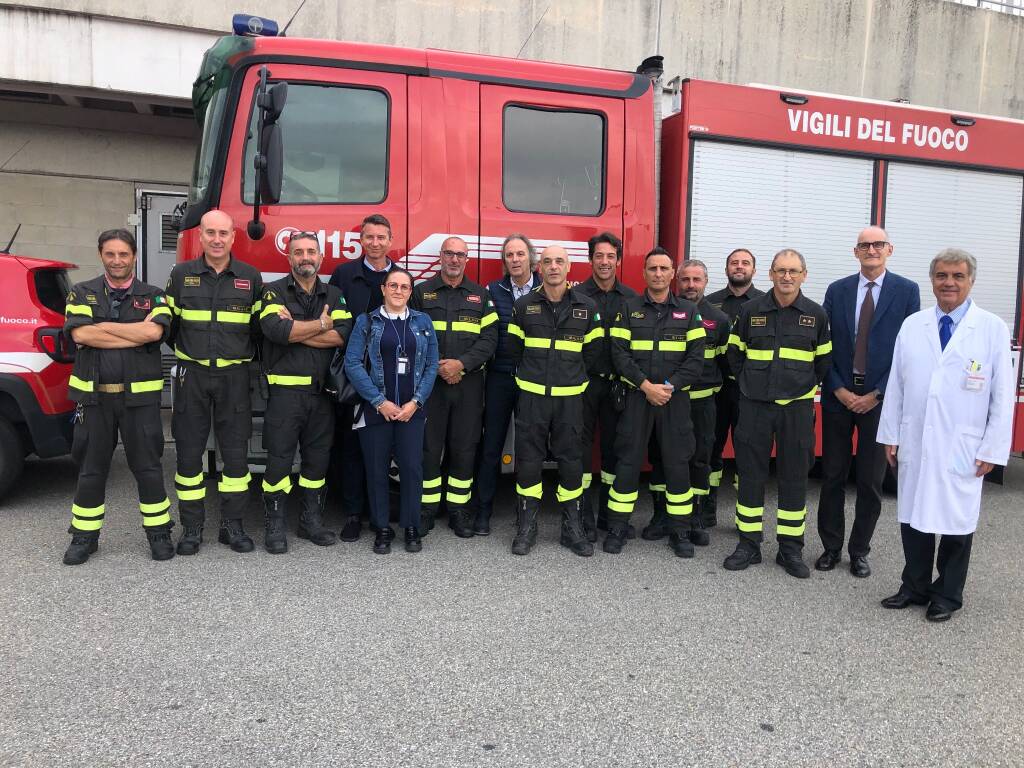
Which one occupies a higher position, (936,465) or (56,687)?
(936,465)

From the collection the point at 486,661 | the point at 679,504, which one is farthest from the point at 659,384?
the point at 486,661

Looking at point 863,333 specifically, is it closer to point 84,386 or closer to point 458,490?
point 458,490

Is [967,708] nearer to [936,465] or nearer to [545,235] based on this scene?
[936,465]

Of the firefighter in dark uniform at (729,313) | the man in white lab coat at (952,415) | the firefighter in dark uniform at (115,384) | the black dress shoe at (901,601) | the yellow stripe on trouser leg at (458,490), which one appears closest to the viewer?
the man in white lab coat at (952,415)

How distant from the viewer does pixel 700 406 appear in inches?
187

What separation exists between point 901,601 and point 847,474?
782mm

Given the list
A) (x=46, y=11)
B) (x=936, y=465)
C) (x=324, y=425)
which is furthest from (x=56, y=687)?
(x=46, y=11)

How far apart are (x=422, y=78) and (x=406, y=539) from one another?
2.75 m

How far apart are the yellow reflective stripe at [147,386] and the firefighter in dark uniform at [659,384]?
8.35 ft

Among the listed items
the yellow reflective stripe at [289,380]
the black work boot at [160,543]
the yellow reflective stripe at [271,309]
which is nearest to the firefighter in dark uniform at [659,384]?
the yellow reflective stripe at [289,380]

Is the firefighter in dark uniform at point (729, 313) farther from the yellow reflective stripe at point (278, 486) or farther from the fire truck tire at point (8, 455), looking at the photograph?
the fire truck tire at point (8, 455)

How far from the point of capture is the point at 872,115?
17.5 ft

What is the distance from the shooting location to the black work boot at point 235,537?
4.33m

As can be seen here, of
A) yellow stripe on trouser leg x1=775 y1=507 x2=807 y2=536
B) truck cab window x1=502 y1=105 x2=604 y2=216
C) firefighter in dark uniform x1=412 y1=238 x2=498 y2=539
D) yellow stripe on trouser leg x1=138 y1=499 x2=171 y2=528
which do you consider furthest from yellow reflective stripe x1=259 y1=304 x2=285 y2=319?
yellow stripe on trouser leg x1=775 y1=507 x2=807 y2=536
